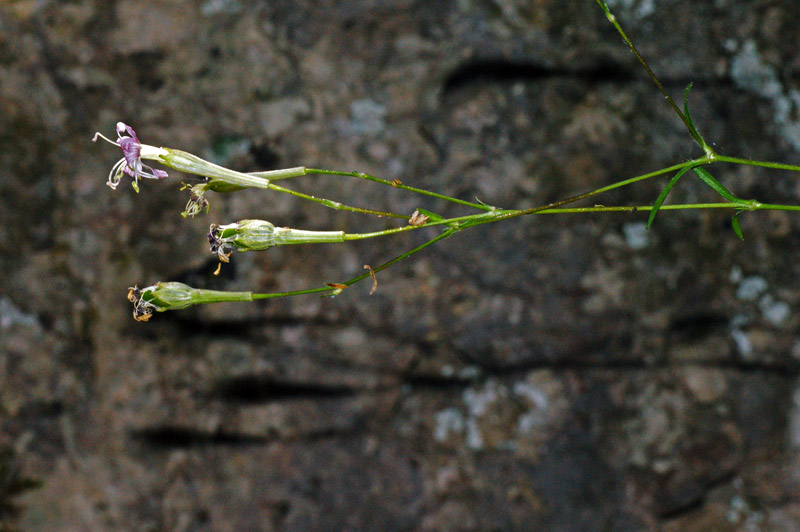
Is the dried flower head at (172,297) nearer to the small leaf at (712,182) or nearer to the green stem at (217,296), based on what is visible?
the green stem at (217,296)

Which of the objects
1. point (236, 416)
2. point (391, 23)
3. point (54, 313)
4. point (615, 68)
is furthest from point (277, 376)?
point (615, 68)

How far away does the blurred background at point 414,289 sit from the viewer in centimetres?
136

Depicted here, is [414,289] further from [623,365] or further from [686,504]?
[686,504]

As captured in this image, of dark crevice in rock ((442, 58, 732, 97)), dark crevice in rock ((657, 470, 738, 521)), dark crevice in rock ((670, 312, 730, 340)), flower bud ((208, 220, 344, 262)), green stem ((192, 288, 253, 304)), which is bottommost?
dark crevice in rock ((657, 470, 738, 521))

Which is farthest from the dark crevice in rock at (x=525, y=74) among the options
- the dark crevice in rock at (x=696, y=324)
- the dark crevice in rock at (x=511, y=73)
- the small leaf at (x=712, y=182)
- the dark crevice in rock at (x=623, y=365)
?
the small leaf at (x=712, y=182)

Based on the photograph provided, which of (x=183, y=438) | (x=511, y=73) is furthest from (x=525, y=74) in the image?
(x=183, y=438)

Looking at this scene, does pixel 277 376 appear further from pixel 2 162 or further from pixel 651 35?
pixel 651 35

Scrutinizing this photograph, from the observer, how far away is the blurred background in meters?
1.36

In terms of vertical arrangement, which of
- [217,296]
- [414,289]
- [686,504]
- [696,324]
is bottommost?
[686,504]

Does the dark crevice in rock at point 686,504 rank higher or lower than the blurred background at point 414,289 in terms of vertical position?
lower

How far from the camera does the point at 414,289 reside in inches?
54.2

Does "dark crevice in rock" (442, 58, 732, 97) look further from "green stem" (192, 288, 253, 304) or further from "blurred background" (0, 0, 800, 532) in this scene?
"green stem" (192, 288, 253, 304)

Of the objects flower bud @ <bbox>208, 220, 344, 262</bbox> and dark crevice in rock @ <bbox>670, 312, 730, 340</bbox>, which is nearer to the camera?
flower bud @ <bbox>208, 220, 344, 262</bbox>

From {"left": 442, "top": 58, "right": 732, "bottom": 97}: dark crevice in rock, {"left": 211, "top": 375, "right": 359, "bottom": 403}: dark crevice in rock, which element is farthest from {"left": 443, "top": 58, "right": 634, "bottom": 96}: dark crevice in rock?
{"left": 211, "top": 375, "right": 359, "bottom": 403}: dark crevice in rock
